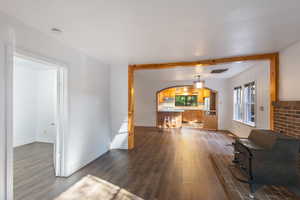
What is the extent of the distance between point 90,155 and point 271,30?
4318 millimetres

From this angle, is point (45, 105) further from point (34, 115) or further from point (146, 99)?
point (146, 99)

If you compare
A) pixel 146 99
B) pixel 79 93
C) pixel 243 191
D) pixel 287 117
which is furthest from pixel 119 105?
pixel 287 117

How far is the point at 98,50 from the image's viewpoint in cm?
320

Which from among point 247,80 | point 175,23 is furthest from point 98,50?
point 247,80

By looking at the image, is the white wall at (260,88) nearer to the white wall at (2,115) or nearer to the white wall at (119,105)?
the white wall at (119,105)

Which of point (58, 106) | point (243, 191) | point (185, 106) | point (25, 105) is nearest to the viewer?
point (243, 191)

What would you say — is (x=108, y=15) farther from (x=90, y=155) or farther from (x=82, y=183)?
(x=90, y=155)

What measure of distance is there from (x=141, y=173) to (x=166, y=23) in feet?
9.02

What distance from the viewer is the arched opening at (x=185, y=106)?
27.0 feet

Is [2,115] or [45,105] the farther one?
[45,105]

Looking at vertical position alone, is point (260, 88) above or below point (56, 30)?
below

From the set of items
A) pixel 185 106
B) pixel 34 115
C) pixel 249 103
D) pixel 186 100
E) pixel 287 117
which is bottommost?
pixel 34 115

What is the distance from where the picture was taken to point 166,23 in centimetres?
207

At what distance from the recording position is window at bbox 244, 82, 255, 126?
16.0ft
